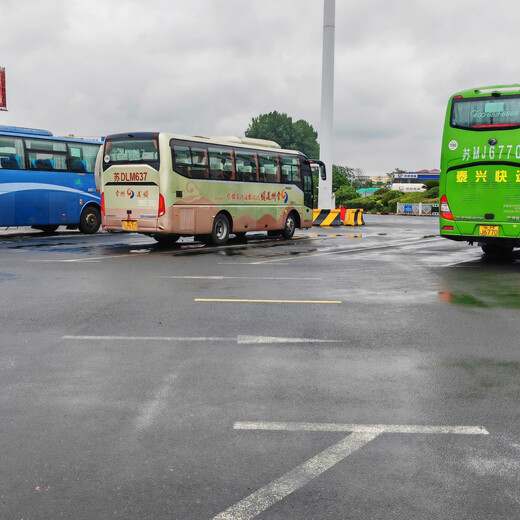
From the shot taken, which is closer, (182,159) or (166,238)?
(182,159)

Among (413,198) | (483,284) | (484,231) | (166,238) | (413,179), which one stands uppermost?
(413,179)

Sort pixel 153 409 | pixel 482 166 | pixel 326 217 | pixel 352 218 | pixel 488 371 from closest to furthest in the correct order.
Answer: pixel 153 409 → pixel 488 371 → pixel 482 166 → pixel 326 217 → pixel 352 218

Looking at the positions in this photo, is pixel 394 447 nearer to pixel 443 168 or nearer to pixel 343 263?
pixel 343 263

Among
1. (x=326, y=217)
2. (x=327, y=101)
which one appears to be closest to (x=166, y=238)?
(x=326, y=217)

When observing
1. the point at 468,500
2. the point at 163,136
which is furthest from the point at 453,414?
the point at 163,136

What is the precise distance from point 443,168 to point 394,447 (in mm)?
12998

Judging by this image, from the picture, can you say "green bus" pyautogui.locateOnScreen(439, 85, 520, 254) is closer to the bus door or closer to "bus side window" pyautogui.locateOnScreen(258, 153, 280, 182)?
"bus side window" pyautogui.locateOnScreen(258, 153, 280, 182)

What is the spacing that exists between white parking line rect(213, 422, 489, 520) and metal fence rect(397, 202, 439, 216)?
52.7 m

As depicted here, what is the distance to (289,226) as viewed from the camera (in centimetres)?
2405

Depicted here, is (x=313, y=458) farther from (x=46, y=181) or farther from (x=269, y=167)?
(x=46, y=181)

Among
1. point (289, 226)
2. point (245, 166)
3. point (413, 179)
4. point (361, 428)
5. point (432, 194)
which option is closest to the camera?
point (361, 428)

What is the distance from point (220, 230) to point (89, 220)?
8.05 meters

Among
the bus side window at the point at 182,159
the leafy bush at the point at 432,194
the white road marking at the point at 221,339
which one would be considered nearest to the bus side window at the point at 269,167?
the bus side window at the point at 182,159

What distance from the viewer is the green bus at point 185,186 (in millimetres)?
18359
